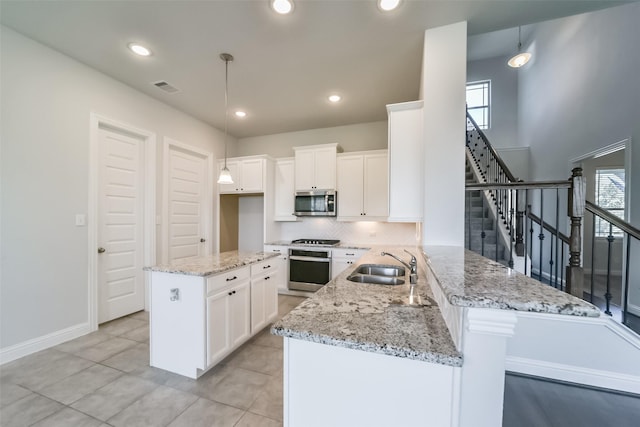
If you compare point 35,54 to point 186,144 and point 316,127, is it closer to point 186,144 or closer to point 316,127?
point 186,144

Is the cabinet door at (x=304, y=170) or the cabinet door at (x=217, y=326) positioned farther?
the cabinet door at (x=304, y=170)

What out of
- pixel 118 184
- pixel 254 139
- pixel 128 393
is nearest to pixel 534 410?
pixel 128 393

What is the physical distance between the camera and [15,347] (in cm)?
226

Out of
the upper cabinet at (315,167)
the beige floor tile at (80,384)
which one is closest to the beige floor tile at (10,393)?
the beige floor tile at (80,384)

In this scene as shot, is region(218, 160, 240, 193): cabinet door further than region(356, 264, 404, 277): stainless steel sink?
Yes

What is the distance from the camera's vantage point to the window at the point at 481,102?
22.7 feet

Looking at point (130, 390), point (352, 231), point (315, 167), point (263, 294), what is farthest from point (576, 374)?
point (315, 167)

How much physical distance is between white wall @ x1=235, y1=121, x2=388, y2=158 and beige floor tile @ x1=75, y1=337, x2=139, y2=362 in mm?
3642

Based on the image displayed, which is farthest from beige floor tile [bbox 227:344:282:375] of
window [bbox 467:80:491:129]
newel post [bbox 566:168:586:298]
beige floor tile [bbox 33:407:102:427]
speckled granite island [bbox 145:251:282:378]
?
window [bbox 467:80:491:129]

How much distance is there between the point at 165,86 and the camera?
324cm

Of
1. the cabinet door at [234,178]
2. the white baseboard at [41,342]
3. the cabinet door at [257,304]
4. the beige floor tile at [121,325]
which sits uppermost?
the cabinet door at [234,178]

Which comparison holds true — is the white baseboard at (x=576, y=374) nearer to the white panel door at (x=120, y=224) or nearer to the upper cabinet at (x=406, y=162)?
the upper cabinet at (x=406, y=162)

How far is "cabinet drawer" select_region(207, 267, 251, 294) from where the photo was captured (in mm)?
2029

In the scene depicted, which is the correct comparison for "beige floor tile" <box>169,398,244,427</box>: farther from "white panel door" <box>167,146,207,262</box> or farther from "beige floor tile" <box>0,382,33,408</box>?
"white panel door" <box>167,146,207,262</box>
